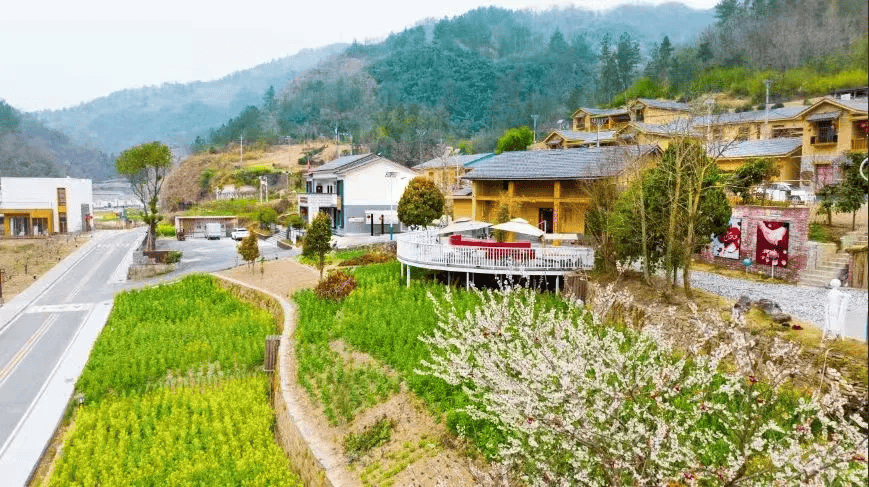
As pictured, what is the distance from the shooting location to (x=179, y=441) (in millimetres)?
12570

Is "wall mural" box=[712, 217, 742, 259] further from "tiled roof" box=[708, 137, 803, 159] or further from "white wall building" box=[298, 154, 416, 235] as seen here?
"white wall building" box=[298, 154, 416, 235]

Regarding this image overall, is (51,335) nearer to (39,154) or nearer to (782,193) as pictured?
(782,193)

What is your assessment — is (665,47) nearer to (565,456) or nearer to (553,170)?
(553,170)

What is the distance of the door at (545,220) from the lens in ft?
77.5

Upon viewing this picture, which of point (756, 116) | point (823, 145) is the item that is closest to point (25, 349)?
point (823, 145)

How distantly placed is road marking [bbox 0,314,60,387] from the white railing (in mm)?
12280

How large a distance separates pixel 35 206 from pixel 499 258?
52190mm

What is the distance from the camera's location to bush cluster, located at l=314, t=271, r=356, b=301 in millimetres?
18953

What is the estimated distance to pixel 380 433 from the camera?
1058 cm

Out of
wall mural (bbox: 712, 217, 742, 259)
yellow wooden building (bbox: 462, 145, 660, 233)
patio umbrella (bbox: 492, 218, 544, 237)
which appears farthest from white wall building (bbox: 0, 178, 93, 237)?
wall mural (bbox: 712, 217, 742, 259)

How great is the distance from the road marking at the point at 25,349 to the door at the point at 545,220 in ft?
61.8

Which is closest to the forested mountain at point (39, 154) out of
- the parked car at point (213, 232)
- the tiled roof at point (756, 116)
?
the parked car at point (213, 232)

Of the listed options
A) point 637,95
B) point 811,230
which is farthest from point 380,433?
point 637,95

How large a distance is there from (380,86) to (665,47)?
6618cm
